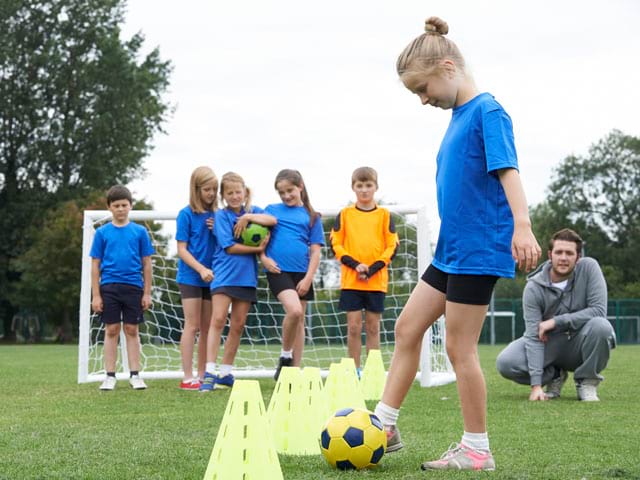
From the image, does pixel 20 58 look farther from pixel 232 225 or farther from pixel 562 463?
pixel 562 463

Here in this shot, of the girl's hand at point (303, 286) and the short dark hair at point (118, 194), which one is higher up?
the short dark hair at point (118, 194)

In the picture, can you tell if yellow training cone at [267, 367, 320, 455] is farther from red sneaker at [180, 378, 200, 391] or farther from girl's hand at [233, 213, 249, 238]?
red sneaker at [180, 378, 200, 391]

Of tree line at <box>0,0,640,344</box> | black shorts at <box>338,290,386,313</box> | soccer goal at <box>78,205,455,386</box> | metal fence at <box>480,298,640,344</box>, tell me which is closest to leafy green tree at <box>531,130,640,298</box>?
metal fence at <box>480,298,640,344</box>

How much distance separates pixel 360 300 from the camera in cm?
780

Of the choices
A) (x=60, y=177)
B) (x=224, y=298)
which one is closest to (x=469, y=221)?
(x=224, y=298)

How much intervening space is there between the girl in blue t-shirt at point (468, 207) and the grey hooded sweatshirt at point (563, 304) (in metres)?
3.20

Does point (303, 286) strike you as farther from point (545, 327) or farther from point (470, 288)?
point (470, 288)

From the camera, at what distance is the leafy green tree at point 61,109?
107 feet

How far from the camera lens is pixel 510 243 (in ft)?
11.8

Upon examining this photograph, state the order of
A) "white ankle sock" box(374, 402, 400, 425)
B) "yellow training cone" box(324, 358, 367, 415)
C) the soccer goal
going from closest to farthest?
"white ankle sock" box(374, 402, 400, 425) → "yellow training cone" box(324, 358, 367, 415) → the soccer goal

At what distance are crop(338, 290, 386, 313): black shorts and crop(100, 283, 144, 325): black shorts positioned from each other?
169 centimetres

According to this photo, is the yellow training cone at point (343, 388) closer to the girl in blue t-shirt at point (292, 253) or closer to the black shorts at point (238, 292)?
the girl in blue t-shirt at point (292, 253)

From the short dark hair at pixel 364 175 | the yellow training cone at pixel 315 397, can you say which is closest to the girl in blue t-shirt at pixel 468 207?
the yellow training cone at pixel 315 397

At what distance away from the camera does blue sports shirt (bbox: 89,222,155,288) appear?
752cm
